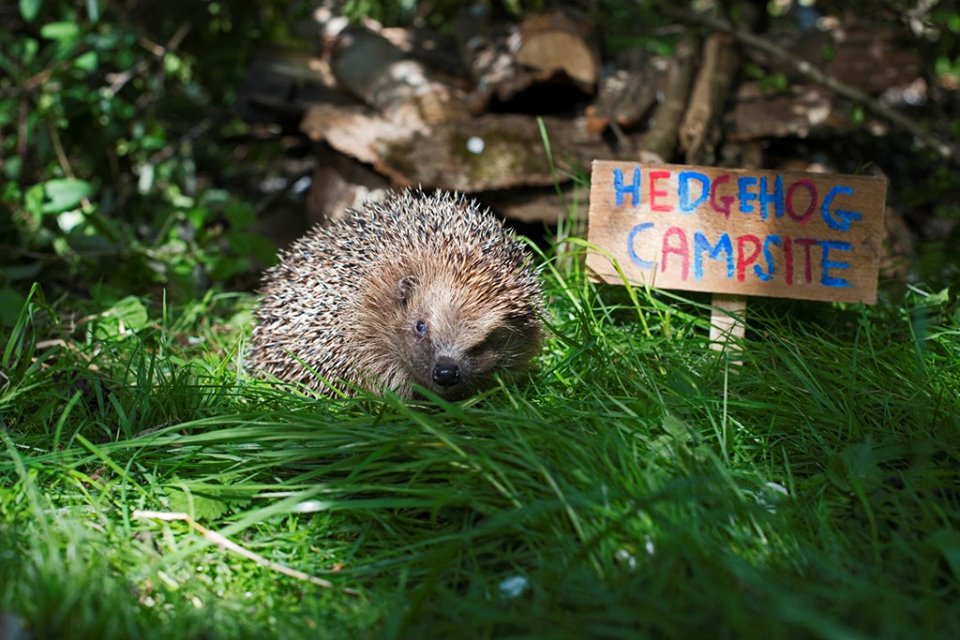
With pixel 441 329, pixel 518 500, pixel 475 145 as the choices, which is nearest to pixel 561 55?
pixel 475 145

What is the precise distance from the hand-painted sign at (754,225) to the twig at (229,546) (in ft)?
6.72

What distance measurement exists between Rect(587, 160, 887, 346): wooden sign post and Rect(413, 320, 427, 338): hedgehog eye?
91cm

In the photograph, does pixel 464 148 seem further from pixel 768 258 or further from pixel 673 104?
pixel 768 258

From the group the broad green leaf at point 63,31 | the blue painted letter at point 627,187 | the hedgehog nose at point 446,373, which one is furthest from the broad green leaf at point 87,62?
the blue painted letter at point 627,187

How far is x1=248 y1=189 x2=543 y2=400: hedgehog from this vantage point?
3.57m

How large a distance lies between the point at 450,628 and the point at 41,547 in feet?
3.68

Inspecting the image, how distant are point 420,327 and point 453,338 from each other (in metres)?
0.18

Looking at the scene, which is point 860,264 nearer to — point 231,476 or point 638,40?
point 231,476

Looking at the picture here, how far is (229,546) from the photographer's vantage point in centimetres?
250

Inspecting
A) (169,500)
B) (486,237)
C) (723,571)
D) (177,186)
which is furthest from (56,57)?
(723,571)

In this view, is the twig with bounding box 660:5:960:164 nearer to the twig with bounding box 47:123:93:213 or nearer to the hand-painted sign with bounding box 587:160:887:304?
the hand-painted sign with bounding box 587:160:887:304

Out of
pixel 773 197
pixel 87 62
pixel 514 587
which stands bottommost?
pixel 514 587

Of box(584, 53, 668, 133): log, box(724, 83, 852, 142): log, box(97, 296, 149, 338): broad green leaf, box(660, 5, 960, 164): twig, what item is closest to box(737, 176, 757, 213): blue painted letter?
box(584, 53, 668, 133): log

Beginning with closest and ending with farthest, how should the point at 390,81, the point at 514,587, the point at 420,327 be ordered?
the point at 514,587, the point at 420,327, the point at 390,81
